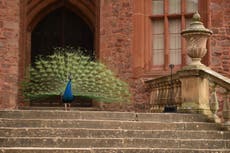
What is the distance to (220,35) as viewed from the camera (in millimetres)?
13258

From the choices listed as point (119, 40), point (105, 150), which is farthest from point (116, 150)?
point (119, 40)

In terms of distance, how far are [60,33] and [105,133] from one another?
29.8 feet

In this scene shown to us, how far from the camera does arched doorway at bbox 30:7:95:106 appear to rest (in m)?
16.2

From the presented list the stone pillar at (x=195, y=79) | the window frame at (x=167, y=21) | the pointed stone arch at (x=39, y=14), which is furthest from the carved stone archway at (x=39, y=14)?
the stone pillar at (x=195, y=79)

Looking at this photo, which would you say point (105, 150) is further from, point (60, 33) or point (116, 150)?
point (60, 33)

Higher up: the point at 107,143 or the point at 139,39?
the point at 139,39

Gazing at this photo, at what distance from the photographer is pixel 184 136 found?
8.02 m

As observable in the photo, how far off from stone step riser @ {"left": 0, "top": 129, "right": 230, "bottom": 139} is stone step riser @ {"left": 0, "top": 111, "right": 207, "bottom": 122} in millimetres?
481

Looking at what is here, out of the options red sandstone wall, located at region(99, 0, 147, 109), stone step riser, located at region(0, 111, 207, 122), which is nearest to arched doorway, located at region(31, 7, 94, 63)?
red sandstone wall, located at region(99, 0, 147, 109)

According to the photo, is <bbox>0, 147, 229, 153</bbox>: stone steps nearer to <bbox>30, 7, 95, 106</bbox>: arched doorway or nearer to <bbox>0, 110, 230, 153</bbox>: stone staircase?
<bbox>0, 110, 230, 153</bbox>: stone staircase

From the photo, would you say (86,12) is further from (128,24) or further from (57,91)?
(57,91)

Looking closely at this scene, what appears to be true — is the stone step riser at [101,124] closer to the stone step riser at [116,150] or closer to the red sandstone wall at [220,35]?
the stone step riser at [116,150]

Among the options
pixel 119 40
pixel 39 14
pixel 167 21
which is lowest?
pixel 119 40

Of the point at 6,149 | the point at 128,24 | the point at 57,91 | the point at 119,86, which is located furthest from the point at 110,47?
the point at 6,149
